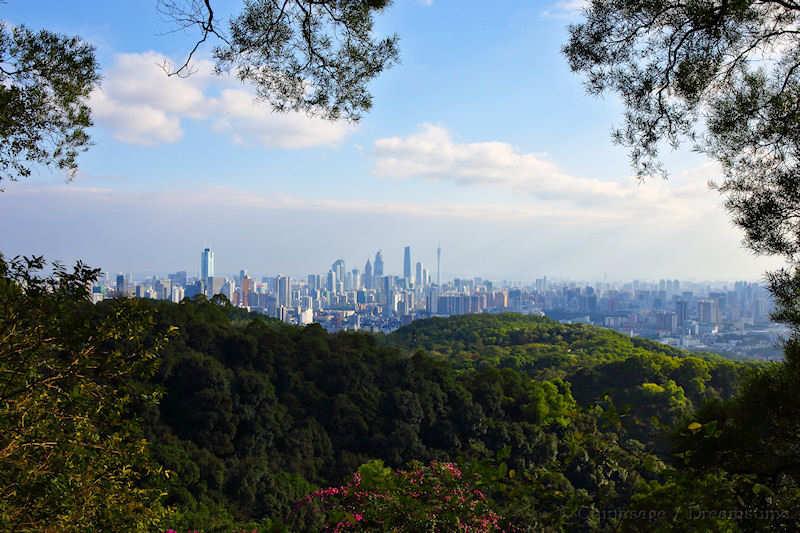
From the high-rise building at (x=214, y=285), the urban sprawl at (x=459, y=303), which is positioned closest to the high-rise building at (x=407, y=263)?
the urban sprawl at (x=459, y=303)

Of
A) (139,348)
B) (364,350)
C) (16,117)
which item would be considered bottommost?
(364,350)

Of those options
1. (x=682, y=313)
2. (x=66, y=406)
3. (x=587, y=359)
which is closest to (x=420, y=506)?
(x=66, y=406)

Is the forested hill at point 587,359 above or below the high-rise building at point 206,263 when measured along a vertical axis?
below

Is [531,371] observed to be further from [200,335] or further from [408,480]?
[408,480]

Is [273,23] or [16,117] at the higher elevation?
[273,23]

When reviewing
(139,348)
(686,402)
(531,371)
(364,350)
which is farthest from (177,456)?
(531,371)

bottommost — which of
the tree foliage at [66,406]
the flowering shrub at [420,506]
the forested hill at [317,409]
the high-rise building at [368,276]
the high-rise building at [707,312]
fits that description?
the forested hill at [317,409]

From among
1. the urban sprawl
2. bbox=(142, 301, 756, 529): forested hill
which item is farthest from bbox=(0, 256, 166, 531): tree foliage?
the urban sprawl

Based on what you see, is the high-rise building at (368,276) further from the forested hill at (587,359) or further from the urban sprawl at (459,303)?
the forested hill at (587,359)
